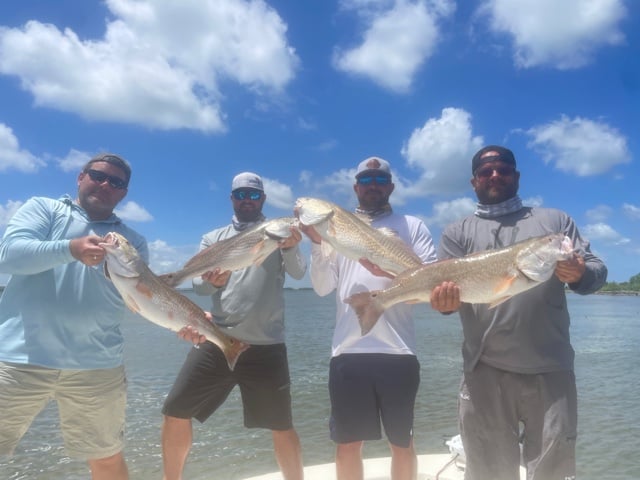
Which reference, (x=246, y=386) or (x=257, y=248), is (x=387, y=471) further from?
(x=257, y=248)

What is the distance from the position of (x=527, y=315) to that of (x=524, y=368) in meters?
0.47

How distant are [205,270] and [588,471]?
29.5 ft

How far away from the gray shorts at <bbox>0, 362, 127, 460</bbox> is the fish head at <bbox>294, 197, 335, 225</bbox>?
2538mm

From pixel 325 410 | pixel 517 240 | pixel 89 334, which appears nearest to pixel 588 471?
pixel 325 410

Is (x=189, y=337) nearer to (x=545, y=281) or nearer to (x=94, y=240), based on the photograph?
(x=94, y=240)

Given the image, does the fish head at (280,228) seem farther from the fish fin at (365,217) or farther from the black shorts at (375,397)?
the black shorts at (375,397)

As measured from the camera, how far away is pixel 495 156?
15.2 feet

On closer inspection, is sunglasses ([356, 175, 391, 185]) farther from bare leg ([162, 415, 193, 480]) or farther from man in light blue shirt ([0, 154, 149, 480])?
bare leg ([162, 415, 193, 480])

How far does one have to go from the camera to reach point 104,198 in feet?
16.3

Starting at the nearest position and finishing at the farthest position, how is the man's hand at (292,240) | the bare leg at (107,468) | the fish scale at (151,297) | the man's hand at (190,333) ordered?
the fish scale at (151,297)
the bare leg at (107,468)
the man's hand at (190,333)
the man's hand at (292,240)

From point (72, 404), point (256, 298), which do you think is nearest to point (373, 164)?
point (256, 298)

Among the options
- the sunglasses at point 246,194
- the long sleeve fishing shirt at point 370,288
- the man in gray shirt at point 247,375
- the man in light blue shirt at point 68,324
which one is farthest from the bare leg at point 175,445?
the sunglasses at point 246,194

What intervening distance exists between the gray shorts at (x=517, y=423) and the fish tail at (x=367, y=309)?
103cm

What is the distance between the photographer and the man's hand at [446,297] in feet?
13.7
